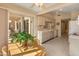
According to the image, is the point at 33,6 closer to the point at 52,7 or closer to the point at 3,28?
the point at 52,7

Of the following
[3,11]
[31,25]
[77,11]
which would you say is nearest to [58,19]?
[77,11]

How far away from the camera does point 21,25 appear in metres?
1.69

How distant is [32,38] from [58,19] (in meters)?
0.51

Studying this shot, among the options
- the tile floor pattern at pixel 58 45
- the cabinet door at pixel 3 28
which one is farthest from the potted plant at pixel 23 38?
the tile floor pattern at pixel 58 45

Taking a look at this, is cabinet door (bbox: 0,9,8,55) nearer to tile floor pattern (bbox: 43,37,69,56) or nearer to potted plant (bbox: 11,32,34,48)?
potted plant (bbox: 11,32,34,48)

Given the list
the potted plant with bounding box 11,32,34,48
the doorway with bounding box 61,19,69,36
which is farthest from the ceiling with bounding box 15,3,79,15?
the potted plant with bounding box 11,32,34,48

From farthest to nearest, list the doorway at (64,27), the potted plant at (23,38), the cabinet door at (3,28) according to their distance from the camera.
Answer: the doorway at (64,27), the potted plant at (23,38), the cabinet door at (3,28)

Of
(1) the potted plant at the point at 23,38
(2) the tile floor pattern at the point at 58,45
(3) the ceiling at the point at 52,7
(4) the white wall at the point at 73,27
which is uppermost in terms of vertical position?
(3) the ceiling at the point at 52,7

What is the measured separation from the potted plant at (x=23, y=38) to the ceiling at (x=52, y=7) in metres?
0.38

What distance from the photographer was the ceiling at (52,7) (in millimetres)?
1540

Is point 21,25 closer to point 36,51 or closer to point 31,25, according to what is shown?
point 31,25

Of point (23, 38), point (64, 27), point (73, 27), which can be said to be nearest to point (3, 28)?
point (23, 38)

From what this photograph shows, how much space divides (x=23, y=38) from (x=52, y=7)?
0.63 m

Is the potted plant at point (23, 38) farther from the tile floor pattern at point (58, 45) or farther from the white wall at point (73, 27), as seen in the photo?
the white wall at point (73, 27)
